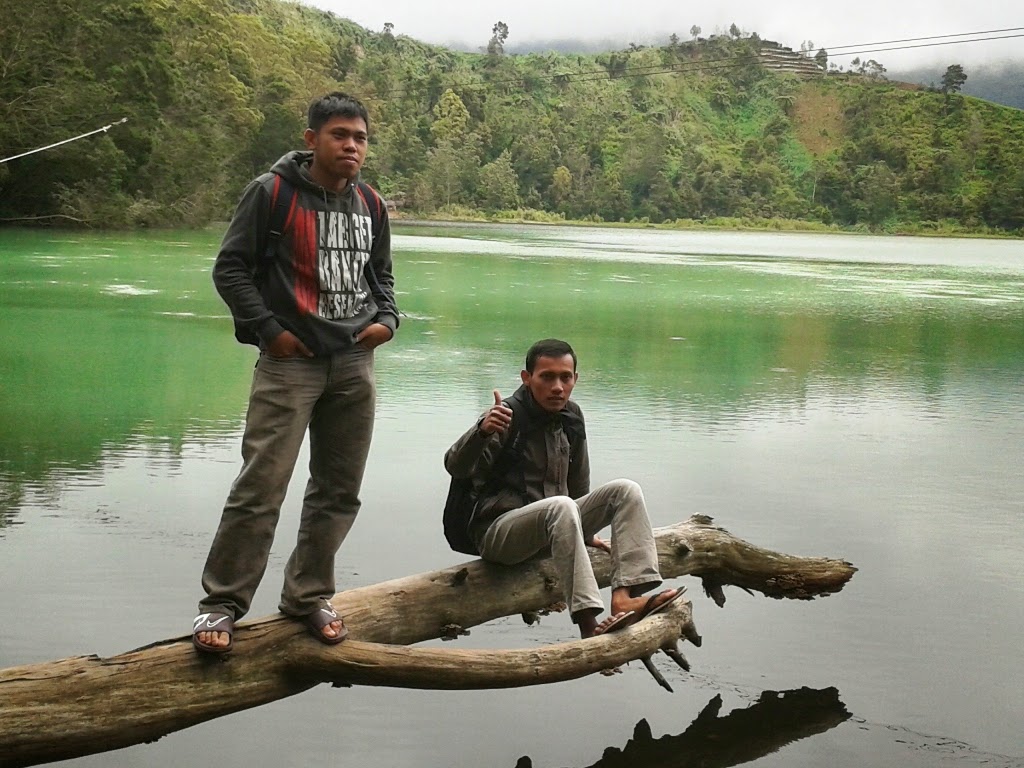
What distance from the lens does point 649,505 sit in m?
6.03

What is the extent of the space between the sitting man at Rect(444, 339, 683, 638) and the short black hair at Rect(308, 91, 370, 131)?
0.82 meters

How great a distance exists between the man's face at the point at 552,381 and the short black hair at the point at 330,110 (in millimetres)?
841

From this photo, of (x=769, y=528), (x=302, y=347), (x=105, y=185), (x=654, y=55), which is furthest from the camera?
(x=654, y=55)

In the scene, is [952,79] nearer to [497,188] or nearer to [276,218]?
[497,188]

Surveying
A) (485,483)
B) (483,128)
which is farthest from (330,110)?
(483,128)

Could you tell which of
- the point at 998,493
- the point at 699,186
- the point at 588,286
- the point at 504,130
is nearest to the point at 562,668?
the point at 998,493

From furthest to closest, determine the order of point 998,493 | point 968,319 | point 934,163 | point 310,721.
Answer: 1. point 934,163
2. point 968,319
3. point 998,493
4. point 310,721

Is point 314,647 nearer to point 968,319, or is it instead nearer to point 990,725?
point 990,725

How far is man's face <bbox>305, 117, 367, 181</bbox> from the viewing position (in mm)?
3217

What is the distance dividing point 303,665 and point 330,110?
1.31m

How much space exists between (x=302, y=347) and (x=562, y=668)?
972 mm

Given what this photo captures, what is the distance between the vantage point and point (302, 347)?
10.4 feet

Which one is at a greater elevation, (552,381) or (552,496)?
(552,381)

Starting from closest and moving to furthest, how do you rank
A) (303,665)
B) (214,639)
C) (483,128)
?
1. (214,639)
2. (303,665)
3. (483,128)
